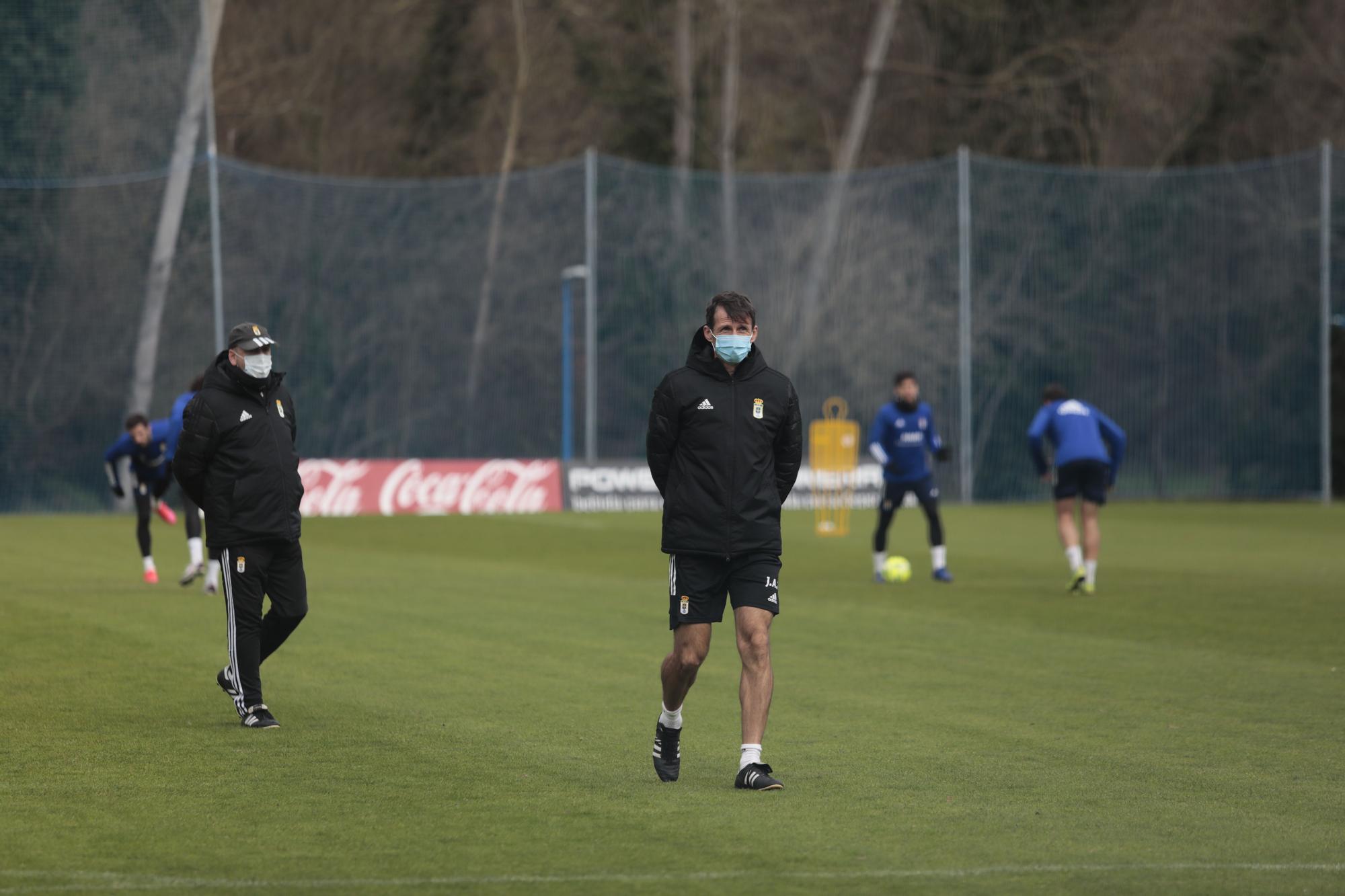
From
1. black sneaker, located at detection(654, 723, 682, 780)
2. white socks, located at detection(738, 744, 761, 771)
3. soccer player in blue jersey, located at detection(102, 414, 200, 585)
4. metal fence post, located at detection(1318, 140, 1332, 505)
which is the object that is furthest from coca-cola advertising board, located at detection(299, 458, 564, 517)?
white socks, located at detection(738, 744, 761, 771)

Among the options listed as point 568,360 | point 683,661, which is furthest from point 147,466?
point 568,360

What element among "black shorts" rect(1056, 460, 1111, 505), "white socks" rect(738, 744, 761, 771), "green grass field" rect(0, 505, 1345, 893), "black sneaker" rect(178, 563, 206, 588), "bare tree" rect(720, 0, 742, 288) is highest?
"bare tree" rect(720, 0, 742, 288)

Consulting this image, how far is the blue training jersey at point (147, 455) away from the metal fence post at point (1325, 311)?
2346 cm

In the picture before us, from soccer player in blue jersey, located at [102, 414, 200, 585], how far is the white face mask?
7.69 m

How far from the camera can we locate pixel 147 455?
17.2 meters

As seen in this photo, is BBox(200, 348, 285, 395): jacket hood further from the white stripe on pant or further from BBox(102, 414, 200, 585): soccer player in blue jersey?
BBox(102, 414, 200, 585): soccer player in blue jersey

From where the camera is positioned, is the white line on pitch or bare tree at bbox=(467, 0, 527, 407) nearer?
the white line on pitch

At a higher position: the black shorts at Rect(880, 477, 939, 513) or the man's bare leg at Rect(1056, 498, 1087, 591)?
the black shorts at Rect(880, 477, 939, 513)

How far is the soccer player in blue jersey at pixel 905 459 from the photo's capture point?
1847cm

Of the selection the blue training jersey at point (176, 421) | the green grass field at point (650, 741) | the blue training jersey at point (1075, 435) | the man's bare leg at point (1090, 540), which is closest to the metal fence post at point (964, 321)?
the green grass field at point (650, 741)

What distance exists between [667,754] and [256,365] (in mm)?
3124

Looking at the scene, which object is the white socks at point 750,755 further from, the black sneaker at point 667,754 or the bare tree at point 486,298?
the bare tree at point 486,298

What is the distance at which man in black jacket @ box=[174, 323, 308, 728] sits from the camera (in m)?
9.38

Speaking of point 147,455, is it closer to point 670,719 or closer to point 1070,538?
point 1070,538
